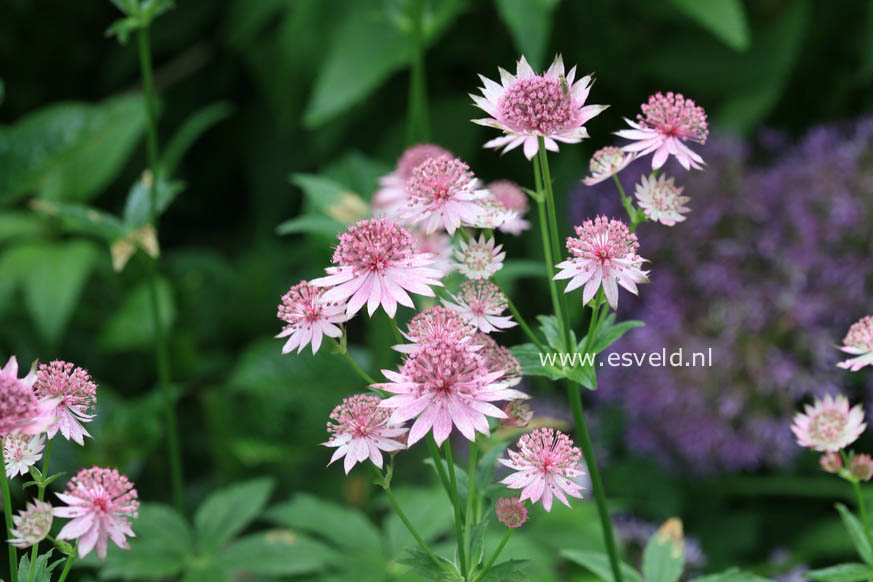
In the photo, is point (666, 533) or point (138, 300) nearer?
point (666, 533)

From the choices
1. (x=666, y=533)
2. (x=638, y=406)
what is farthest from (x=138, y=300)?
(x=666, y=533)

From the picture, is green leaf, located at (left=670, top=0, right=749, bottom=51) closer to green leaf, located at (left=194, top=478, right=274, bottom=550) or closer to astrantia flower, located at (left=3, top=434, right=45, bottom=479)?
green leaf, located at (left=194, top=478, right=274, bottom=550)

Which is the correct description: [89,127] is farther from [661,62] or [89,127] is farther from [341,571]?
[661,62]

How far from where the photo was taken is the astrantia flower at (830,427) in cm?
58

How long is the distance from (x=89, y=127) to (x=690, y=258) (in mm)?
994

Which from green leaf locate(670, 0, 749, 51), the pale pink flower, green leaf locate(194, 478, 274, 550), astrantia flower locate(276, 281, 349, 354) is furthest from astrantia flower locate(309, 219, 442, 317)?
green leaf locate(670, 0, 749, 51)

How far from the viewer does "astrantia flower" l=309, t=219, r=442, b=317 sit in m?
0.49

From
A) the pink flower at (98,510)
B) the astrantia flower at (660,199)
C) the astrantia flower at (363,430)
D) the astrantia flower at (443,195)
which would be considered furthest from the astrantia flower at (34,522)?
the astrantia flower at (660,199)

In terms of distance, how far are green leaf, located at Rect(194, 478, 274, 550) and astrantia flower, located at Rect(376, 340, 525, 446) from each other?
60 centimetres

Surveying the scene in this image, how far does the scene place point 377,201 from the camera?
3.13 ft

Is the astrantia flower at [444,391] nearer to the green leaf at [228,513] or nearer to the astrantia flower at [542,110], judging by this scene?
the astrantia flower at [542,110]

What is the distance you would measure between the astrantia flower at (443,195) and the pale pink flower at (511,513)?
154mm

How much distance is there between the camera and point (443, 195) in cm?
54

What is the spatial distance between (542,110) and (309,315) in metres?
0.17
